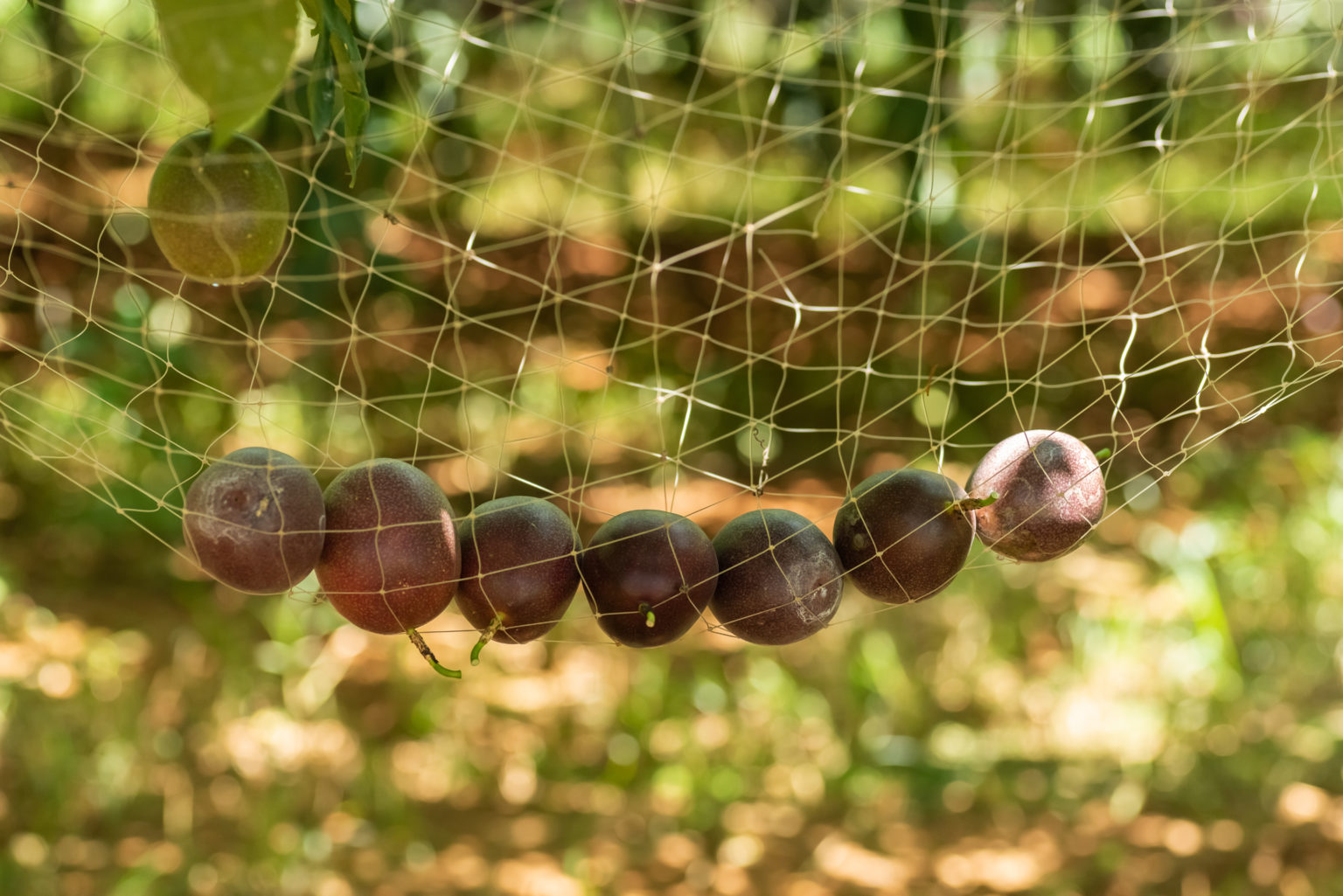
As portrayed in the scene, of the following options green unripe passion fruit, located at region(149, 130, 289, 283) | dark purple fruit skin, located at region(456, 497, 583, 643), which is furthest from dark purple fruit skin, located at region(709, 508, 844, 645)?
green unripe passion fruit, located at region(149, 130, 289, 283)

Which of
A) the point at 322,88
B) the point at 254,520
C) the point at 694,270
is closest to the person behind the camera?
the point at 254,520

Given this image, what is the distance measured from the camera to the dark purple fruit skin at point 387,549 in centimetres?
73

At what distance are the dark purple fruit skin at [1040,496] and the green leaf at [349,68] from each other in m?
0.53

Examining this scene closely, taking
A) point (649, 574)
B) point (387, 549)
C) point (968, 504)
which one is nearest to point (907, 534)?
point (968, 504)

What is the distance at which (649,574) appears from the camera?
74 centimetres

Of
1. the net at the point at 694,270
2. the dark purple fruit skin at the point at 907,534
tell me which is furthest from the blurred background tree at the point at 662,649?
the dark purple fruit skin at the point at 907,534

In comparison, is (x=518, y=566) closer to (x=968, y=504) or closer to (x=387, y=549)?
(x=387, y=549)

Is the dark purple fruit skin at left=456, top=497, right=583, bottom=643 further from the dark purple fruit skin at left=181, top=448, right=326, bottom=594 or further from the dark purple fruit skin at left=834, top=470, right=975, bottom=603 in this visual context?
the dark purple fruit skin at left=834, top=470, right=975, bottom=603

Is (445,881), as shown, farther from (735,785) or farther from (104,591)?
(104,591)

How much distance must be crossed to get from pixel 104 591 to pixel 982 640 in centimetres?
188

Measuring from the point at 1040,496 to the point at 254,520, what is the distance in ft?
1.83

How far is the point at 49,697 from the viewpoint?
1985 mm

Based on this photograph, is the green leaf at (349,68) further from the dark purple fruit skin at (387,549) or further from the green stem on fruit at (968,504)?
the green stem on fruit at (968,504)

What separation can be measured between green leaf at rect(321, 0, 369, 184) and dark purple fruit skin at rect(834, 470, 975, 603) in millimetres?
453
